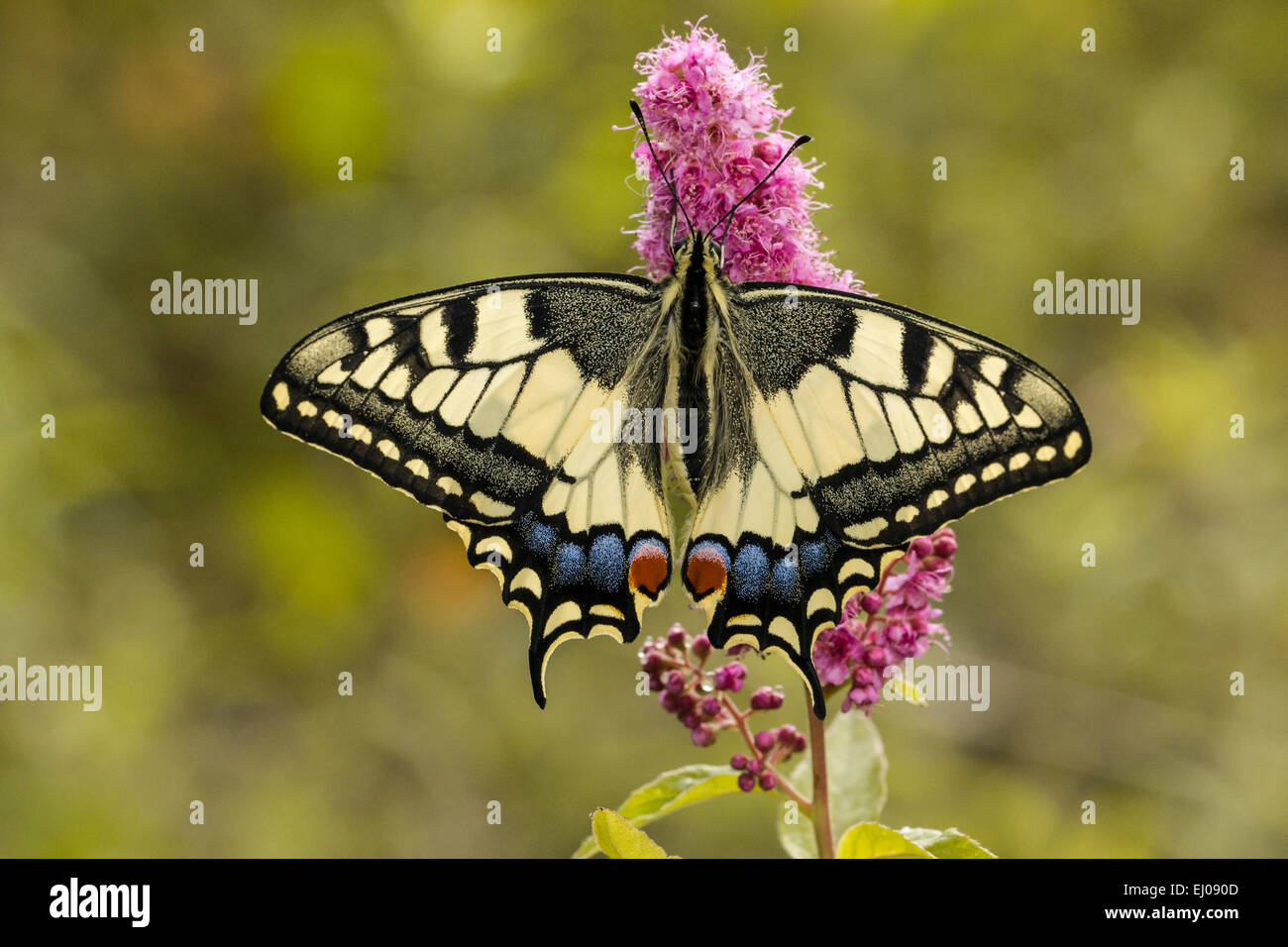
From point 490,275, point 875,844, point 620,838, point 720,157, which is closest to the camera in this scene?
point 620,838

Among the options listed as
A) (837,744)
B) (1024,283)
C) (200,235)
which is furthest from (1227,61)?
(200,235)

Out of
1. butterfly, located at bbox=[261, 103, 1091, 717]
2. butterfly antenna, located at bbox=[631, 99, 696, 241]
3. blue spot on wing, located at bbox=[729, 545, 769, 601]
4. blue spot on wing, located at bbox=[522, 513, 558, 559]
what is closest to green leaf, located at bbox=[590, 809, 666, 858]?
butterfly, located at bbox=[261, 103, 1091, 717]

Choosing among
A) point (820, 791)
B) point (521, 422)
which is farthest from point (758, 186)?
point (820, 791)

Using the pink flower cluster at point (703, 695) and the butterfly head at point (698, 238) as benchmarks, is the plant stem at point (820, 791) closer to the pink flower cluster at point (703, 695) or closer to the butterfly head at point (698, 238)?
the pink flower cluster at point (703, 695)

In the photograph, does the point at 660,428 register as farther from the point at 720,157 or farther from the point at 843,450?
the point at 720,157

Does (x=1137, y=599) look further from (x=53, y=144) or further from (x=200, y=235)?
Result: (x=53, y=144)
